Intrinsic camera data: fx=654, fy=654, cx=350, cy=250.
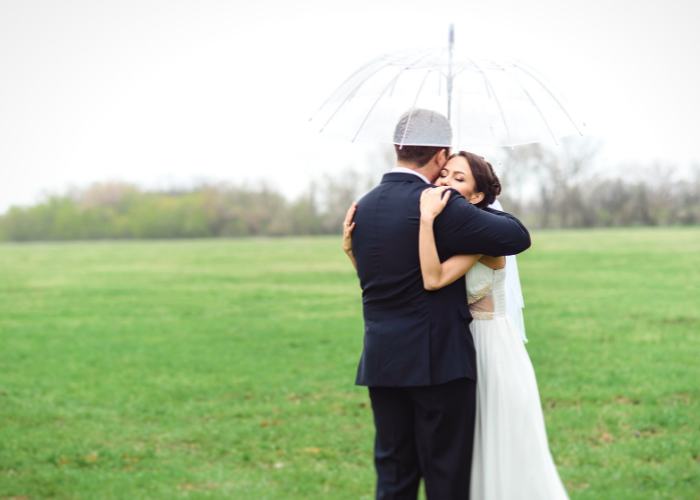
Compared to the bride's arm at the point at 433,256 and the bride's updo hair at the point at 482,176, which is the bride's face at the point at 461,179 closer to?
the bride's updo hair at the point at 482,176

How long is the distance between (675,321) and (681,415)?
8.22 m

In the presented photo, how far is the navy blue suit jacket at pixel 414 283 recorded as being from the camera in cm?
306

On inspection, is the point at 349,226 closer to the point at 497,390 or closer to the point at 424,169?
the point at 424,169

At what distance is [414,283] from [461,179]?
1.91 ft

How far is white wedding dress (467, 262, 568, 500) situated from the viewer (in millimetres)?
3357

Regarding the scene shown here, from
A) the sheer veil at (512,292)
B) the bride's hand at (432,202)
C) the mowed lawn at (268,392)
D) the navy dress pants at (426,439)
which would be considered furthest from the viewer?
Answer: the mowed lawn at (268,392)

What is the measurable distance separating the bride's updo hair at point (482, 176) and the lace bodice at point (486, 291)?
34 cm

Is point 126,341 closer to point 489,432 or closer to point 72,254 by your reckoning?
point 489,432

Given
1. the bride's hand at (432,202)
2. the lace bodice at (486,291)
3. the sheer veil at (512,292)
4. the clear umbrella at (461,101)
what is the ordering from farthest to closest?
the sheer veil at (512,292) → the clear umbrella at (461,101) → the lace bodice at (486,291) → the bride's hand at (432,202)

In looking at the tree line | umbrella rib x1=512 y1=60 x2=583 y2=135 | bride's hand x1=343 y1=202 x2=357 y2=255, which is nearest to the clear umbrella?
umbrella rib x1=512 y1=60 x2=583 y2=135

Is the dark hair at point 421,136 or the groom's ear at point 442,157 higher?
the dark hair at point 421,136

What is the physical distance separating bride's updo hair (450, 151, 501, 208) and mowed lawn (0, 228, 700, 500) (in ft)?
10.2

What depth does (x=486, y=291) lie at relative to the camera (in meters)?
3.35

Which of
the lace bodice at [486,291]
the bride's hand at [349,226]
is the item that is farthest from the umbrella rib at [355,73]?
the lace bodice at [486,291]
